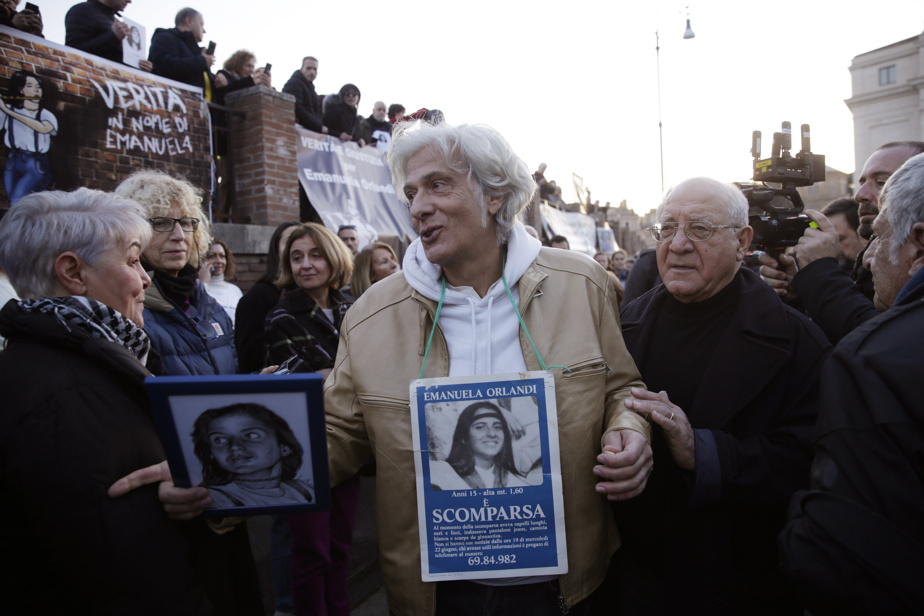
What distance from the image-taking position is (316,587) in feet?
9.19

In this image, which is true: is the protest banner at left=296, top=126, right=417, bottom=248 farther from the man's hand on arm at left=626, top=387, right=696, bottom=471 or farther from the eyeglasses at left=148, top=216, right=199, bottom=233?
the man's hand on arm at left=626, top=387, right=696, bottom=471

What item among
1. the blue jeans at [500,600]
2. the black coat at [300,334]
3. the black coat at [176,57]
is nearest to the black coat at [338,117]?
the black coat at [176,57]

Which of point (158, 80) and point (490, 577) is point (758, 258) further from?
point (158, 80)

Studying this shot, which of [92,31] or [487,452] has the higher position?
[92,31]

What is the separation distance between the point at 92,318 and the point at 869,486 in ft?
6.07

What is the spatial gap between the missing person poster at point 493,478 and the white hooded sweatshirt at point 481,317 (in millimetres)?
136

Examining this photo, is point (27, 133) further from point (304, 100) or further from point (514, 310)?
point (514, 310)

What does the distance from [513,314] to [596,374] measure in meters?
0.31

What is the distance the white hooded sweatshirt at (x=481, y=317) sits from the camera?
1642 mm

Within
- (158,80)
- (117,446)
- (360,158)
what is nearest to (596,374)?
(117,446)

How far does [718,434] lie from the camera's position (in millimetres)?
1724

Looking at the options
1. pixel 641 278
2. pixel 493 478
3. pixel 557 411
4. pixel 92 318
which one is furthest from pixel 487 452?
pixel 641 278

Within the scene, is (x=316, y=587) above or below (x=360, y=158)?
below

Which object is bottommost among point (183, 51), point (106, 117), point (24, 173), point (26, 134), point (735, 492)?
point (735, 492)
